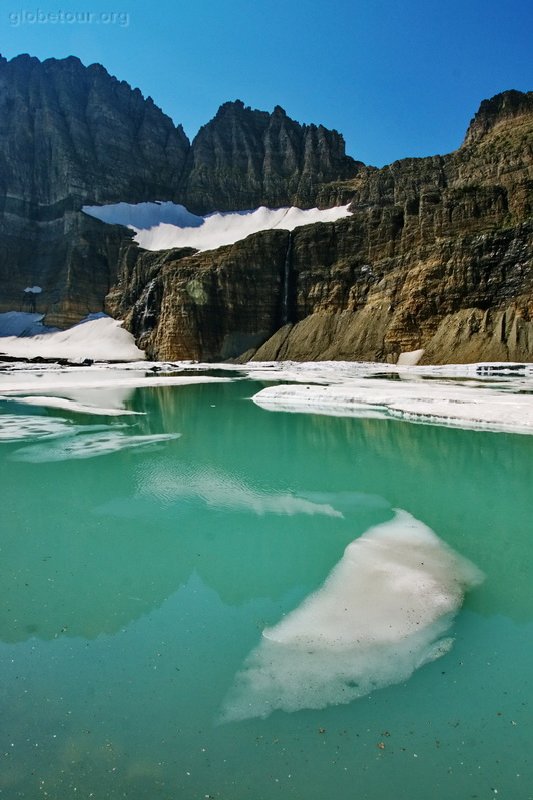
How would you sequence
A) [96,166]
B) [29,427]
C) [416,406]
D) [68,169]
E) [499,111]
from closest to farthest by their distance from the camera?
[29,427], [416,406], [499,111], [68,169], [96,166]

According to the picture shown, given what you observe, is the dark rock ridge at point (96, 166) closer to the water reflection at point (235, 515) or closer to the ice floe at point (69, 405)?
the ice floe at point (69, 405)

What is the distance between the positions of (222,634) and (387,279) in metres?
65.8

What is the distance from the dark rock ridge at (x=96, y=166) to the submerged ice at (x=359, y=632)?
321 ft

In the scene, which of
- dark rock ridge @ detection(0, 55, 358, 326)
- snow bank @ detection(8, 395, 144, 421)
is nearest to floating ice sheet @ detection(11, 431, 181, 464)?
snow bank @ detection(8, 395, 144, 421)

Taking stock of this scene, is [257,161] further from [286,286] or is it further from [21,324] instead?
[21,324]

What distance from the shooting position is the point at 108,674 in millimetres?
3910

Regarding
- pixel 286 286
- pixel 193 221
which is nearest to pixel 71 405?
pixel 286 286

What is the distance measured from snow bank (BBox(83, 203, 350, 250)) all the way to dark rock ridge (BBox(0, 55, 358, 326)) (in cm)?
333

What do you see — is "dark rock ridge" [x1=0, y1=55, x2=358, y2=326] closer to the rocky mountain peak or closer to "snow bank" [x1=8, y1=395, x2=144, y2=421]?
the rocky mountain peak

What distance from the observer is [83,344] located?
85938 millimetres

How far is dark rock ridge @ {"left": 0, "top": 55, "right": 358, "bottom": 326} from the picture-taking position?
319ft

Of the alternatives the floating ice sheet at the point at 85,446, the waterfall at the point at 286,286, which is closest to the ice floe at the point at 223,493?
the floating ice sheet at the point at 85,446

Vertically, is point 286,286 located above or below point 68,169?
below

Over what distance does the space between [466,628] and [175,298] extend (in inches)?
2977
